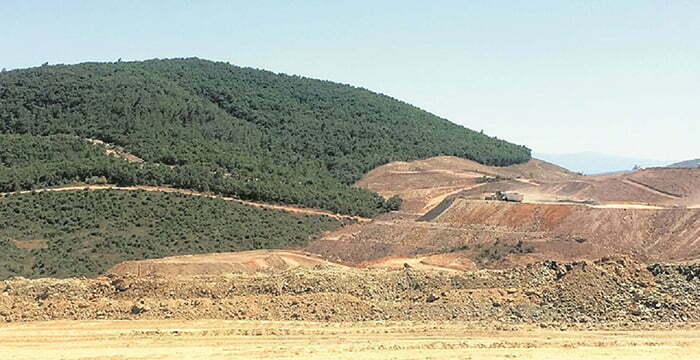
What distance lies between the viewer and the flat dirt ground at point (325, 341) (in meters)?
20.4

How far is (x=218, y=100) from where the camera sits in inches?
3105

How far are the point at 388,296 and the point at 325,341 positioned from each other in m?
5.42

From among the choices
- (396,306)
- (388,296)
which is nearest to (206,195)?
(388,296)

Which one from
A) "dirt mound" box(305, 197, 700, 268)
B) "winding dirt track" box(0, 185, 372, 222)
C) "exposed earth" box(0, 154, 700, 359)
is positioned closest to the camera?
"exposed earth" box(0, 154, 700, 359)

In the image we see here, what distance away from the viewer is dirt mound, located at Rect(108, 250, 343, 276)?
103 ft

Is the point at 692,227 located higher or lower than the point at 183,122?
lower

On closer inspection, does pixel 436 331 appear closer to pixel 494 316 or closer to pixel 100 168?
pixel 494 316

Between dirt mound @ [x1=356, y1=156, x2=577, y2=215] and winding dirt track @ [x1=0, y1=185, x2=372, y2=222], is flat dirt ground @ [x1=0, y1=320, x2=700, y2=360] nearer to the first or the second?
winding dirt track @ [x1=0, y1=185, x2=372, y2=222]

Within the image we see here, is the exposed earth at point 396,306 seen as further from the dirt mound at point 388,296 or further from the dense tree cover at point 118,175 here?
the dense tree cover at point 118,175

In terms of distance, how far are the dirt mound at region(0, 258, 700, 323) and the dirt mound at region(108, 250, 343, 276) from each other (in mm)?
3944

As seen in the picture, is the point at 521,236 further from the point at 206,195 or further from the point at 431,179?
the point at 431,179

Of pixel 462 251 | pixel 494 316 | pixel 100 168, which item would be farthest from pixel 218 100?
pixel 494 316

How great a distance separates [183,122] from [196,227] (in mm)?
24309

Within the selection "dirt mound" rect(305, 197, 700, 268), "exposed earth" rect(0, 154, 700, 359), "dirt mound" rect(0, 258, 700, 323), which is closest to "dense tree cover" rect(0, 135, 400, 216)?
"dirt mound" rect(305, 197, 700, 268)
